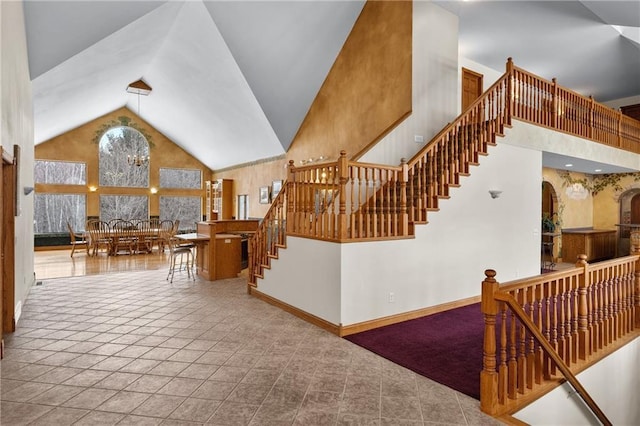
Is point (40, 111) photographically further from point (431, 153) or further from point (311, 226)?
point (431, 153)

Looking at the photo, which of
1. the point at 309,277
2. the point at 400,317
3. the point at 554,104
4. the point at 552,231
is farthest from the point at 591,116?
the point at 309,277

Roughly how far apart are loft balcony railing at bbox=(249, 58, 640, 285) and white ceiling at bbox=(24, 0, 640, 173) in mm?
1506

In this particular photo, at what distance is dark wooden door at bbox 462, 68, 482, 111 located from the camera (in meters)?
8.31

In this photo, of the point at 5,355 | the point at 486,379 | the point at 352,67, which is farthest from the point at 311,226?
the point at 352,67

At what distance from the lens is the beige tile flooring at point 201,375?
262cm

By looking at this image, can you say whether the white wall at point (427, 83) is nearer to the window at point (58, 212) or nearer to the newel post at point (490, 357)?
the newel post at point (490, 357)

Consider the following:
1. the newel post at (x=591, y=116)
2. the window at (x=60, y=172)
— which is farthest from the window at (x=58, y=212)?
the newel post at (x=591, y=116)

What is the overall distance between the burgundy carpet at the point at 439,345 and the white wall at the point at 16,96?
4454mm

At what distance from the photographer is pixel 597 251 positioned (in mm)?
10117

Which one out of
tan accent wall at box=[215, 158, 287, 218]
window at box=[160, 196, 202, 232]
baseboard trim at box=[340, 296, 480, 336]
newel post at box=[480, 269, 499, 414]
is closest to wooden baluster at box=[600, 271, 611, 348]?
baseboard trim at box=[340, 296, 480, 336]

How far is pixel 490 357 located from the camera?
270 cm

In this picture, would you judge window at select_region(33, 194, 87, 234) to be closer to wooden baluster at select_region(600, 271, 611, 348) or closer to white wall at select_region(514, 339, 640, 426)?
white wall at select_region(514, 339, 640, 426)

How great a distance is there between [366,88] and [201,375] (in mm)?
6279

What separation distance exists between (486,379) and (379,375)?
3.07ft
